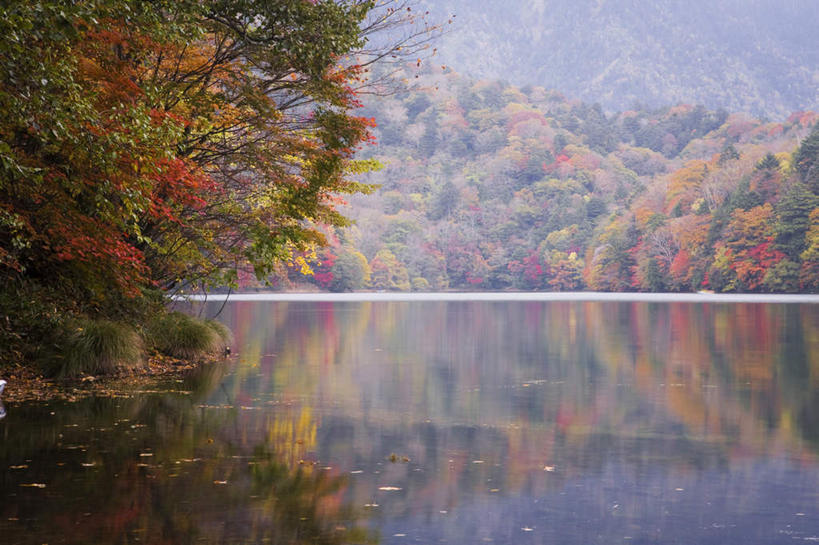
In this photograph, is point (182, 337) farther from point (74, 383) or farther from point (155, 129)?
point (155, 129)

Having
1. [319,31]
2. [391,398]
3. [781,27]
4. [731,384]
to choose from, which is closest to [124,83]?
[319,31]

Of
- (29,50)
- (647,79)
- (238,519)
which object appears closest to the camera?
(238,519)

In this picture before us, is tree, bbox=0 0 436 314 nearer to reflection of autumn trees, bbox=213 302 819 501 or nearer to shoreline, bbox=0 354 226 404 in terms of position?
shoreline, bbox=0 354 226 404

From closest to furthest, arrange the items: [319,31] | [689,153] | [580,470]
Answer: [580,470], [319,31], [689,153]

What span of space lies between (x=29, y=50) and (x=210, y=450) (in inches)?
154

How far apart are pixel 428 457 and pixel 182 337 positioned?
35.0 ft

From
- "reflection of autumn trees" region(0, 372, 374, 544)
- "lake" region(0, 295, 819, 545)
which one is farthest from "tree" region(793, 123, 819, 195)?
"reflection of autumn trees" region(0, 372, 374, 544)

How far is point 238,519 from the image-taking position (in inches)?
237

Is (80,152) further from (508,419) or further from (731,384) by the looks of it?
(731,384)

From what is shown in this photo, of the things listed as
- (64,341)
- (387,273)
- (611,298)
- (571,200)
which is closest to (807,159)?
(611,298)

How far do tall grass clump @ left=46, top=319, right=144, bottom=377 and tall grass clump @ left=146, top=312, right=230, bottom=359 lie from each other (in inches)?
108

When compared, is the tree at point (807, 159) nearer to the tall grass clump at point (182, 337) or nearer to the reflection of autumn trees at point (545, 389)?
the reflection of autumn trees at point (545, 389)

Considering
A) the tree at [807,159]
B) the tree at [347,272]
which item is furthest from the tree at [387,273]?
the tree at [807,159]

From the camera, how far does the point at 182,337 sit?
17.9 meters
